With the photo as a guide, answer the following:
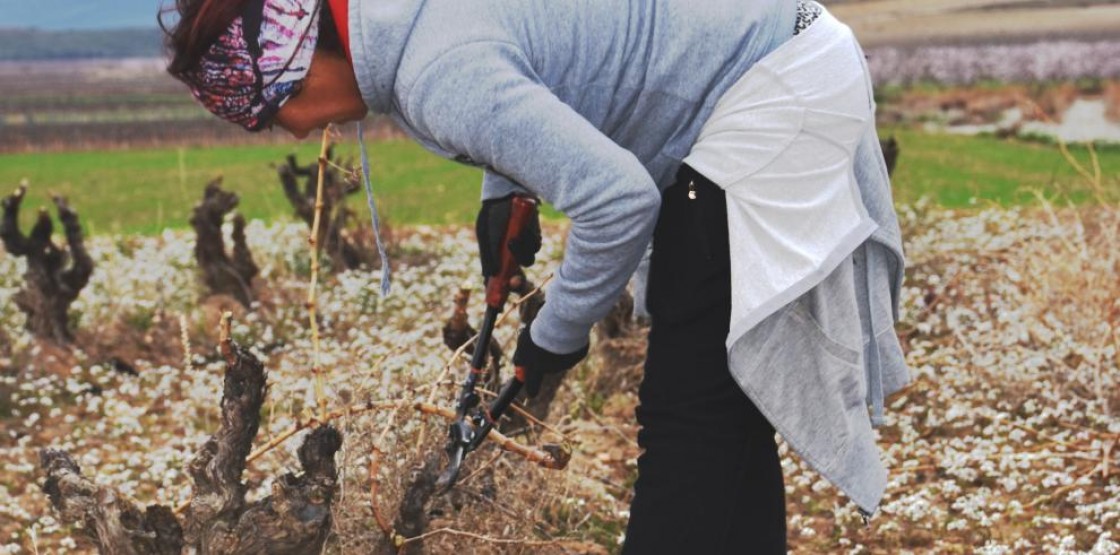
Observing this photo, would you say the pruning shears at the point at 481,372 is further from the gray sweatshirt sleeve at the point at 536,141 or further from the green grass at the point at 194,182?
the green grass at the point at 194,182

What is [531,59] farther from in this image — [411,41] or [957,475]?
[957,475]

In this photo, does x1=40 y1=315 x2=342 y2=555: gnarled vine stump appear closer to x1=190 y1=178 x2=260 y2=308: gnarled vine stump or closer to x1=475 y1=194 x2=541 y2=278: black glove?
x1=475 y1=194 x2=541 y2=278: black glove

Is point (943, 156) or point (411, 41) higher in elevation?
point (411, 41)

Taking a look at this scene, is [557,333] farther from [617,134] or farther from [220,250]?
[220,250]

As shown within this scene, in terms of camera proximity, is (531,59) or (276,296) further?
(276,296)

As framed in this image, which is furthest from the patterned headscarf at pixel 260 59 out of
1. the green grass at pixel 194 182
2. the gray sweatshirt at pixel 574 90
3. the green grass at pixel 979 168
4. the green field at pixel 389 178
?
the green grass at pixel 979 168

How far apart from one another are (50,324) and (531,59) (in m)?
4.41

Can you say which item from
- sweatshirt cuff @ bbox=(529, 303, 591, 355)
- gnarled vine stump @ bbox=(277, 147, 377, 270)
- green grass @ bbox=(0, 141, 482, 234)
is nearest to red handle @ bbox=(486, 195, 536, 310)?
sweatshirt cuff @ bbox=(529, 303, 591, 355)

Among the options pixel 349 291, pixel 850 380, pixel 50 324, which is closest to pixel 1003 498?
pixel 850 380

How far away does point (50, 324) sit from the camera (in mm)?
6000

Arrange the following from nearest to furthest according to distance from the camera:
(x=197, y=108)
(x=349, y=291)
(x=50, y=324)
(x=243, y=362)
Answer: (x=243, y=362) < (x=50, y=324) < (x=349, y=291) < (x=197, y=108)

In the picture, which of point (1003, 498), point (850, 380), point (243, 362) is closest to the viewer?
point (850, 380)

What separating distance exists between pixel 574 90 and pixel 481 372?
0.84 m

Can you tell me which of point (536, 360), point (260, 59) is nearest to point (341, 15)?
point (260, 59)
